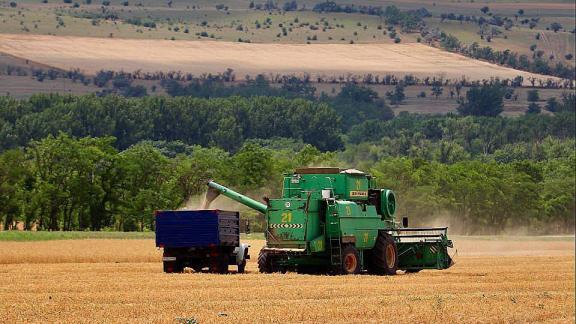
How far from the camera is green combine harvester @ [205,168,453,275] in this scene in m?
49.6

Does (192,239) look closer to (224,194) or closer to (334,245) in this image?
(224,194)

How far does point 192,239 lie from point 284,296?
48.7 ft

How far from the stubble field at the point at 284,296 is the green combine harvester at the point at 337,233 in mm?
1423

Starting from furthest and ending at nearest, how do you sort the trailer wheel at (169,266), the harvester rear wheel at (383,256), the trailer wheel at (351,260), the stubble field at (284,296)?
the harvester rear wheel at (383,256) → the trailer wheel at (169,266) → the trailer wheel at (351,260) → the stubble field at (284,296)

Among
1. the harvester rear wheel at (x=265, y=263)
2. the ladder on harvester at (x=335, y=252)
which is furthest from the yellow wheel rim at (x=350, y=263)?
the harvester rear wheel at (x=265, y=263)

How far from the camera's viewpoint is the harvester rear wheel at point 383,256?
5072 centimetres

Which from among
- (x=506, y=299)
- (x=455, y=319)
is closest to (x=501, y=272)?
(x=506, y=299)

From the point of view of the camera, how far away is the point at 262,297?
3622 centimetres

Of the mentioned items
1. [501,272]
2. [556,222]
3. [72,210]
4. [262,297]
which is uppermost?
[262,297]

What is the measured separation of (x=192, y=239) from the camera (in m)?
50.9

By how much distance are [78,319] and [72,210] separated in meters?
91.1

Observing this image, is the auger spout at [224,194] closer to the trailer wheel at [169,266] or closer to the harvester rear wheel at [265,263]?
the harvester rear wheel at [265,263]

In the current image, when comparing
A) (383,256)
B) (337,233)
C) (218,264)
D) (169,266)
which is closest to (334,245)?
(337,233)

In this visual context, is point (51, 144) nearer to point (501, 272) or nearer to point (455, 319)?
point (501, 272)
